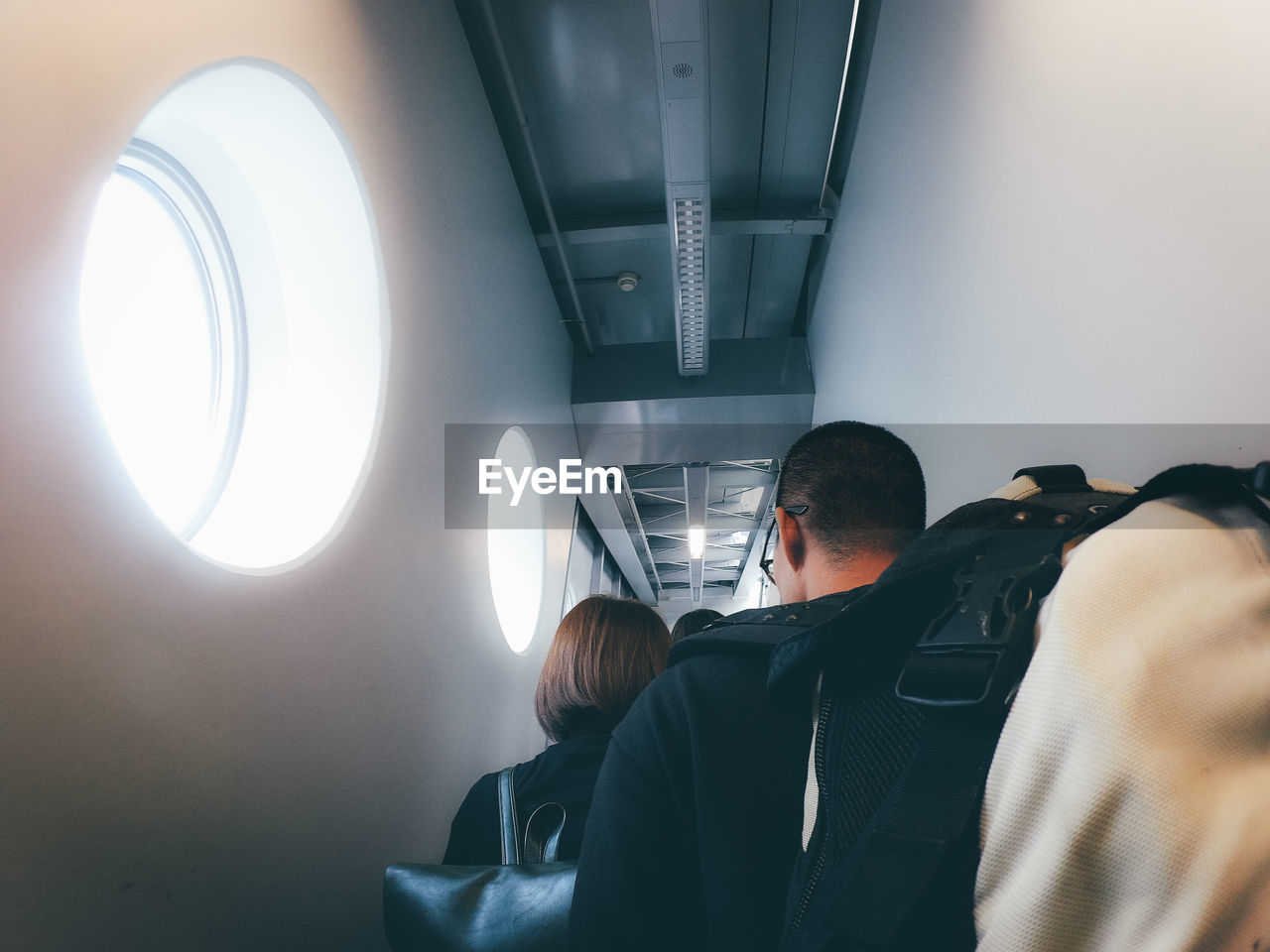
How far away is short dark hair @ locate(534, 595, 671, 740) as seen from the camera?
188cm

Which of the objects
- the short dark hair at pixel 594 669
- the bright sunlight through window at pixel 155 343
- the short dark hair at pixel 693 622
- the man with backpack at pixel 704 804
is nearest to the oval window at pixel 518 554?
the short dark hair at pixel 693 622

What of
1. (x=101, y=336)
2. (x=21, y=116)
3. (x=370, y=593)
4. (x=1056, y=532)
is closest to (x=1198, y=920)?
(x=1056, y=532)

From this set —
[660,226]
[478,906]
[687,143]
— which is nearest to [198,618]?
[478,906]

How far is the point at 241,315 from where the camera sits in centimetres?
180

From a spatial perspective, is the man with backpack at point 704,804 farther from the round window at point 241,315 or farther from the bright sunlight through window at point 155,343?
the bright sunlight through window at point 155,343

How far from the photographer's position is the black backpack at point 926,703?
0.50m

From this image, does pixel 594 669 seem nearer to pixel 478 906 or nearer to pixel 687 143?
pixel 478 906

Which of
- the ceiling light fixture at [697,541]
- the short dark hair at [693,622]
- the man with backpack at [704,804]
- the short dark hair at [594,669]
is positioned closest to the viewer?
the man with backpack at [704,804]

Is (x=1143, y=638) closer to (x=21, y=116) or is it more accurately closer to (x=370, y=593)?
(x=21, y=116)

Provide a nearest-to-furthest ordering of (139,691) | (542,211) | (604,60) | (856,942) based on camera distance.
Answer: (856,942), (139,691), (604,60), (542,211)

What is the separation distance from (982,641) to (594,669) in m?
1.49

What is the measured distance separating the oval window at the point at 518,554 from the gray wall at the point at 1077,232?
6.36 feet

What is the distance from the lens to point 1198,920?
400 millimetres

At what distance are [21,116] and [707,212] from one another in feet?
9.15
